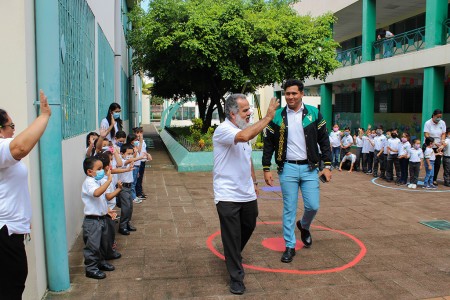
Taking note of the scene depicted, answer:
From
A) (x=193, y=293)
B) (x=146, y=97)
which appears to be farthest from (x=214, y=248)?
(x=146, y=97)

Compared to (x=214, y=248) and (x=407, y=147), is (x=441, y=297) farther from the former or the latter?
(x=407, y=147)

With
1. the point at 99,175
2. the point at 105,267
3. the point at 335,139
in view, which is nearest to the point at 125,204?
the point at 105,267

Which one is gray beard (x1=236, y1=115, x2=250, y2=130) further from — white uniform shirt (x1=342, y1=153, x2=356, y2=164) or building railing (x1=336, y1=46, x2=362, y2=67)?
building railing (x1=336, y1=46, x2=362, y2=67)

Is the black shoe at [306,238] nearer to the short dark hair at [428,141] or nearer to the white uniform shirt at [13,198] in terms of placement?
the white uniform shirt at [13,198]

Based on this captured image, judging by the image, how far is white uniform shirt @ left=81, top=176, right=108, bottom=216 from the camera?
441 cm

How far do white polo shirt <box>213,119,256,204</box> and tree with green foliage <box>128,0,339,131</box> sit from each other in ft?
36.1

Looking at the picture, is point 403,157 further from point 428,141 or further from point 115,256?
point 115,256

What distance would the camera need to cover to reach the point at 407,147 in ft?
34.4

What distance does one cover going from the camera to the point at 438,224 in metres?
6.69

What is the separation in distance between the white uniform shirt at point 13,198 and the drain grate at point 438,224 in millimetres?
5884

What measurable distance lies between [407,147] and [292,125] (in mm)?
6595

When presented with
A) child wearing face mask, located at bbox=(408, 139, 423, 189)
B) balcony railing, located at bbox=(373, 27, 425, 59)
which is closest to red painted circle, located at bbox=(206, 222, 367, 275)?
child wearing face mask, located at bbox=(408, 139, 423, 189)

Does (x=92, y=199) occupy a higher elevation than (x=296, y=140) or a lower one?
lower

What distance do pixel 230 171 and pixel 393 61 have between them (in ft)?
49.4
